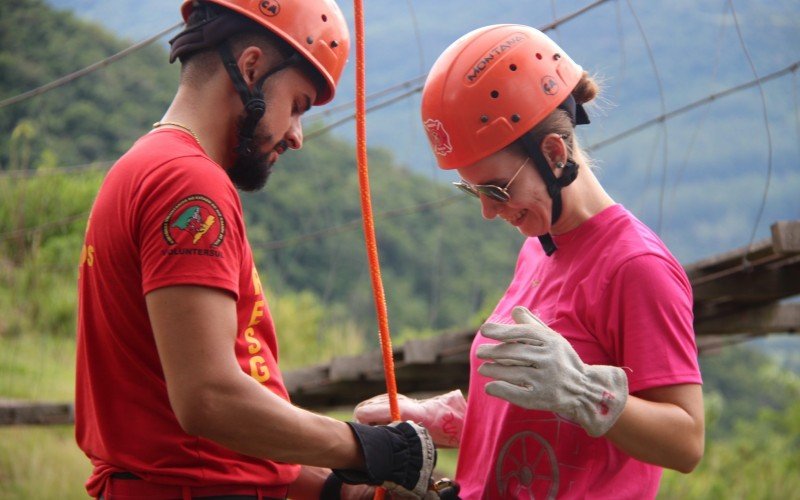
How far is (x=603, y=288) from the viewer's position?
2281 mm

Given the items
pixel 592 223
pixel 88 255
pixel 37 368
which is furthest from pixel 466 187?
pixel 37 368

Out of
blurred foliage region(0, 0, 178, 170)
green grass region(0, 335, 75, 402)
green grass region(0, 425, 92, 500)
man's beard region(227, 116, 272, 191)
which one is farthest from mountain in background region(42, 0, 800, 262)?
blurred foliage region(0, 0, 178, 170)

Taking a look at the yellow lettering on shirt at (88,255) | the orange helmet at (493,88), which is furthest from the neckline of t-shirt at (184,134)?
the orange helmet at (493,88)

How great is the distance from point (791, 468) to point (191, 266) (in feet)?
53.4

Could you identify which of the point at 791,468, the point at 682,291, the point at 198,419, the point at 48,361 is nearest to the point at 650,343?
the point at 682,291

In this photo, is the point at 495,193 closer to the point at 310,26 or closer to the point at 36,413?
the point at 310,26

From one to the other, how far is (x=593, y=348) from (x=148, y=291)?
3.23 feet

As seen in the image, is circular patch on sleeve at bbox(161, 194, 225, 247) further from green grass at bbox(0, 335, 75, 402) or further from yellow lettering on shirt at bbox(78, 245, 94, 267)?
green grass at bbox(0, 335, 75, 402)

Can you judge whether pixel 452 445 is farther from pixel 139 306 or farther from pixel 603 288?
pixel 139 306

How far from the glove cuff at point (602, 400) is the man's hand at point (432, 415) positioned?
72cm

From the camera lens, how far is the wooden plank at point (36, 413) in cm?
721

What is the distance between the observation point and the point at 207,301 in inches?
77.9

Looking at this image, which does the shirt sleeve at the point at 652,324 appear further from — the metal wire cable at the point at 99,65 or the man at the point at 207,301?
the metal wire cable at the point at 99,65

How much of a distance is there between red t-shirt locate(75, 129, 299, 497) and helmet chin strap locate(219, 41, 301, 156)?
0.46ft
